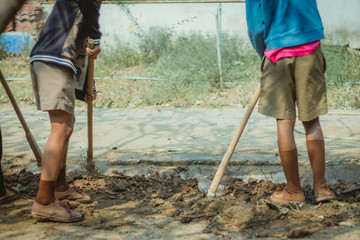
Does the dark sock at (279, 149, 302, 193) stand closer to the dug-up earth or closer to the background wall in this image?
the dug-up earth

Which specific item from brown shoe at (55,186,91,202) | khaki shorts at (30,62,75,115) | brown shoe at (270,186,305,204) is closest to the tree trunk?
khaki shorts at (30,62,75,115)

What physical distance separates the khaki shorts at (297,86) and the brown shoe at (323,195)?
521 mm

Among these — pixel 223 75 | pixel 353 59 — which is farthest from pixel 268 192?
pixel 353 59

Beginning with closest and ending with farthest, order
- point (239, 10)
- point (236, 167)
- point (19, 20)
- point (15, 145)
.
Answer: point (236, 167) < point (15, 145) < point (239, 10) < point (19, 20)

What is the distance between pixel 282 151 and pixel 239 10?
6727 mm

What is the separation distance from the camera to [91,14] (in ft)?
9.11

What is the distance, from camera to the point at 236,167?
154 inches

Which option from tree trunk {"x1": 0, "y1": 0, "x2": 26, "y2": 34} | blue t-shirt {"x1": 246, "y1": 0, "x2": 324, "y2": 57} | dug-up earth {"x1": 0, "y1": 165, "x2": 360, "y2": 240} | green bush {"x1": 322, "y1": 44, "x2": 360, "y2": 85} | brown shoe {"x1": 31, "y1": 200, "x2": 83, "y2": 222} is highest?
tree trunk {"x1": 0, "y1": 0, "x2": 26, "y2": 34}

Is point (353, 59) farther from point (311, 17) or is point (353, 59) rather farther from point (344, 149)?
point (311, 17)

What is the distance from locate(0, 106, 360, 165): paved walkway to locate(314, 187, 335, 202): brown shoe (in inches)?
36.0

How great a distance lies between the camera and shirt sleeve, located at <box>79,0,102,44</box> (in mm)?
2729

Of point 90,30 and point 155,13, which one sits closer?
point 90,30

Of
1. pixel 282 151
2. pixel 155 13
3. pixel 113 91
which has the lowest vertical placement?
pixel 113 91

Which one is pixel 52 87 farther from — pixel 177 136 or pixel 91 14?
pixel 177 136
